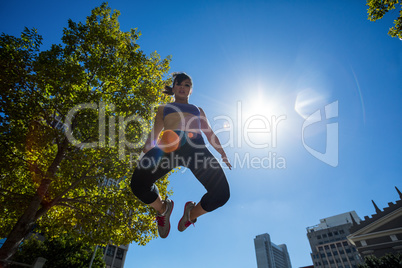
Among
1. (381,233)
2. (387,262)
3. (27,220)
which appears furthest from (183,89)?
(381,233)

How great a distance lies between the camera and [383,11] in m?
8.56

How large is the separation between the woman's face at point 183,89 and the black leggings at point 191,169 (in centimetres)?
111

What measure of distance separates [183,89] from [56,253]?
2509 cm

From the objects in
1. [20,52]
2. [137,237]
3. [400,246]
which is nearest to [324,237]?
[400,246]

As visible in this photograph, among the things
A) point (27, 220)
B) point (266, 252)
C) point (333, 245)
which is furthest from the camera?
point (266, 252)

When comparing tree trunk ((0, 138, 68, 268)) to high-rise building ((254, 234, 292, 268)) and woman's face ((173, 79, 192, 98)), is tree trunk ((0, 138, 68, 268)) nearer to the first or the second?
woman's face ((173, 79, 192, 98))

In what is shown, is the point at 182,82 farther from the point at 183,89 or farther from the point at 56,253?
the point at 56,253

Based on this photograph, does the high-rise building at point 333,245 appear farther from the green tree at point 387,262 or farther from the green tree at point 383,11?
the green tree at point 383,11

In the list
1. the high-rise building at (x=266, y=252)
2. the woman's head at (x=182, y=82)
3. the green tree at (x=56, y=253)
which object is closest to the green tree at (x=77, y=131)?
the woman's head at (x=182, y=82)

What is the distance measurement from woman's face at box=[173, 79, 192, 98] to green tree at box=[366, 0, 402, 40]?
9.95 m

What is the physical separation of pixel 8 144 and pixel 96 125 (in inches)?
116

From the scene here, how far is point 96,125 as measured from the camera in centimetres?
869

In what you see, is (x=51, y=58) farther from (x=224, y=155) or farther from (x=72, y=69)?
(x=224, y=155)

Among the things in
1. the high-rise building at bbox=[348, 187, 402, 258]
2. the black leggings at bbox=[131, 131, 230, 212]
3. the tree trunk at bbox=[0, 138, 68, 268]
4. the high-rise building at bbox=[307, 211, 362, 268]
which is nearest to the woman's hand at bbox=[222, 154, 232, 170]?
the black leggings at bbox=[131, 131, 230, 212]
